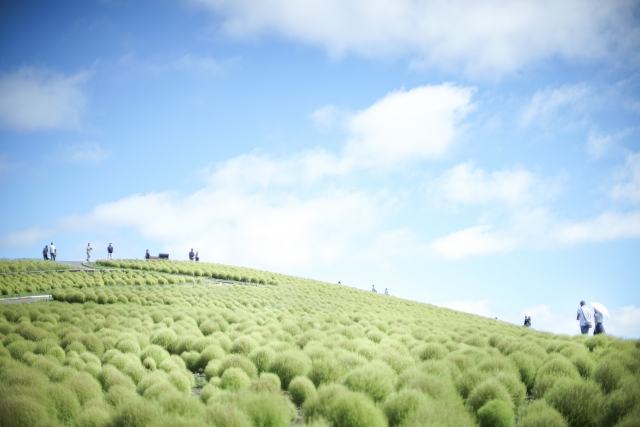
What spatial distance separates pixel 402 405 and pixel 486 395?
1.72 meters

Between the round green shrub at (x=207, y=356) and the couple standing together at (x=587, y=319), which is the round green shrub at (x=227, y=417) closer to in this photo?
the round green shrub at (x=207, y=356)

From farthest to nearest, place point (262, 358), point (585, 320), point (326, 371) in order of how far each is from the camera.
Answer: point (585, 320), point (262, 358), point (326, 371)

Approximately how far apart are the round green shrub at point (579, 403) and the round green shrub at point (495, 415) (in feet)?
2.89

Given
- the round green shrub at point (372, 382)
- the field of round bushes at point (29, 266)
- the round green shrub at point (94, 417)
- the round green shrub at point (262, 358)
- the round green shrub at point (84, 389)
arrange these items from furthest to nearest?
the field of round bushes at point (29, 266), the round green shrub at point (262, 358), the round green shrub at point (84, 389), the round green shrub at point (372, 382), the round green shrub at point (94, 417)

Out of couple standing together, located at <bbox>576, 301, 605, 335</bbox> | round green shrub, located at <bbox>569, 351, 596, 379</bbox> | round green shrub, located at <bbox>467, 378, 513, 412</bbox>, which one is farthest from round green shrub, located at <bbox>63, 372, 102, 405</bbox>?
couple standing together, located at <bbox>576, 301, 605, 335</bbox>

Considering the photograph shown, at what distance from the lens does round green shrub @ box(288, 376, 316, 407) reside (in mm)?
7529

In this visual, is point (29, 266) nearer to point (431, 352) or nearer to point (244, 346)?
point (244, 346)

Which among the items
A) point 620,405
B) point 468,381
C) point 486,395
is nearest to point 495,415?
point 486,395

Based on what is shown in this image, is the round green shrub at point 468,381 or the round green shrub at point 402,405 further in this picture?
the round green shrub at point 468,381

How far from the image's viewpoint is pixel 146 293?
23.7 m

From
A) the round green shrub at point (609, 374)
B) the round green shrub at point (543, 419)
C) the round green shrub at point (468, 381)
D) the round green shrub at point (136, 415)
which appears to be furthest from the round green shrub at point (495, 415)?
the round green shrub at point (136, 415)

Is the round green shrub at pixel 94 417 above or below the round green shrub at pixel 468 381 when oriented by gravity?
below

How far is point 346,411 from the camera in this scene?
536cm

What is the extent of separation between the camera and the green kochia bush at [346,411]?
522 cm
